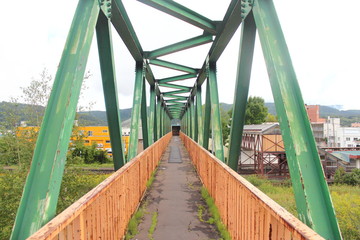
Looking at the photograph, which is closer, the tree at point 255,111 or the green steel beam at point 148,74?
the green steel beam at point 148,74

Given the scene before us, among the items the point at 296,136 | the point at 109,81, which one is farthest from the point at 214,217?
the point at 109,81

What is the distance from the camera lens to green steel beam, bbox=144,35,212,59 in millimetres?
7995

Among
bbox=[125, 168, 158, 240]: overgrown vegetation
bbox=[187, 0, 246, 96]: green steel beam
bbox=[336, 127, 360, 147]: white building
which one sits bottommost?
bbox=[336, 127, 360, 147]: white building

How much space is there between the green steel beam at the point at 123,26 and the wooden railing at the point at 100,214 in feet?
10.5

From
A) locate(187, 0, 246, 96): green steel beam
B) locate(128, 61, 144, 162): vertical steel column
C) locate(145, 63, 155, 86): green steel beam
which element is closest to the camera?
locate(187, 0, 246, 96): green steel beam

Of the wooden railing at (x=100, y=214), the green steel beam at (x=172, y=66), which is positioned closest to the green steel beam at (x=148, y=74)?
the green steel beam at (x=172, y=66)

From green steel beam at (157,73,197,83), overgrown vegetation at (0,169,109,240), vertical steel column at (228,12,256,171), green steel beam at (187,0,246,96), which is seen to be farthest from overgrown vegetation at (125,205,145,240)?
green steel beam at (157,73,197,83)

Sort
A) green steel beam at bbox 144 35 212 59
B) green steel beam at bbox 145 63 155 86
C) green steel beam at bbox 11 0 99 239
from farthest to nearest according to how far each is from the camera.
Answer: green steel beam at bbox 145 63 155 86 < green steel beam at bbox 144 35 212 59 < green steel beam at bbox 11 0 99 239

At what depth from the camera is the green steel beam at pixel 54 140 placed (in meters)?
2.17

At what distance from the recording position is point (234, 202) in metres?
3.51

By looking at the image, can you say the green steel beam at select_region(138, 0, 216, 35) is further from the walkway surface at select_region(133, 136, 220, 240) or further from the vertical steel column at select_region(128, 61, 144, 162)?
the walkway surface at select_region(133, 136, 220, 240)

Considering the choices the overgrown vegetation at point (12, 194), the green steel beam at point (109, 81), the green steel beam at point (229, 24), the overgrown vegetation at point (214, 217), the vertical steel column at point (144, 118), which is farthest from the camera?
the vertical steel column at point (144, 118)

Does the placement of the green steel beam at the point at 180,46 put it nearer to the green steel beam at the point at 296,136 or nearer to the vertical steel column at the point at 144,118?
the vertical steel column at the point at 144,118

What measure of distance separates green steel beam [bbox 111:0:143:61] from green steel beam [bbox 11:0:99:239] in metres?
2.01
